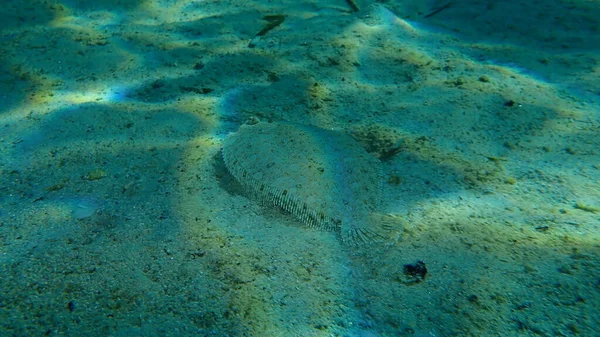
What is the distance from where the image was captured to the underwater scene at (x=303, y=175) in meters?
2.00

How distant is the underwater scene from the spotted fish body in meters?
0.01

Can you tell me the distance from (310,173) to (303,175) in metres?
0.05

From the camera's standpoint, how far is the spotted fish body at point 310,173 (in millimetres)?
2404

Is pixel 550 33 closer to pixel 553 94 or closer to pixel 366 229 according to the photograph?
pixel 553 94

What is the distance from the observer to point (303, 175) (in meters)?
2.53

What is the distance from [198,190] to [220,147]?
1.55ft

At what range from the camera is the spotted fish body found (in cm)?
240

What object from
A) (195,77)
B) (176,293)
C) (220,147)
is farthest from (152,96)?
(176,293)

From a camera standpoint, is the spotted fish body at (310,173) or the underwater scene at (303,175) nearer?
the underwater scene at (303,175)

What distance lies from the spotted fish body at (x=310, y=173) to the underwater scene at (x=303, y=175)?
0.05 feet

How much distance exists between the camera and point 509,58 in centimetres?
400

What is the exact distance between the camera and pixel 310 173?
2537 millimetres

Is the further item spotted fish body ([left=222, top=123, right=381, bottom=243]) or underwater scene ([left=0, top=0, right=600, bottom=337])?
spotted fish body ([left=222, top=123, right=381, bottom=243])

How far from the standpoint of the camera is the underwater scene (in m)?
2.00
